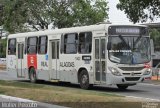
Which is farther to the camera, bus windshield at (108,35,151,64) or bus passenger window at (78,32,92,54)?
bus passenger window at (78,32,92,54)

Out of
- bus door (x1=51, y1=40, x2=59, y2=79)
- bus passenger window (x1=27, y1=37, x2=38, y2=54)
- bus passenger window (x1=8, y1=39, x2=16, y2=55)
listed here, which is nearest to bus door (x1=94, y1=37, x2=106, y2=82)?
bus door (x1=51, y1=40, x2=59, y2=79)

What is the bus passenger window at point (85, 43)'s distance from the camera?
22.1 m

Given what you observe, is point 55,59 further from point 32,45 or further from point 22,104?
point 22,104

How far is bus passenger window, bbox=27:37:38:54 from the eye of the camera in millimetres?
27289

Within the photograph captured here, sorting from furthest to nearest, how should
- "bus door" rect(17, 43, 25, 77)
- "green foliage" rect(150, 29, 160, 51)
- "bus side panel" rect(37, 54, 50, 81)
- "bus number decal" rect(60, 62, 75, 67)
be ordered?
"green foliage" rect(150, 29, 160, 51)
"bus door" rect(17, 43, 25, 77)
"bus side panel" rect(37, 54, 50, 81)
"bus number decal" rect(60, 62, 75, 67)

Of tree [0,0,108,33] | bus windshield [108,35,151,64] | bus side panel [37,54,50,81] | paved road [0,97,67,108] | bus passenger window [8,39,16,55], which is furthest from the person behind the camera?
tree [0,0,108,33]

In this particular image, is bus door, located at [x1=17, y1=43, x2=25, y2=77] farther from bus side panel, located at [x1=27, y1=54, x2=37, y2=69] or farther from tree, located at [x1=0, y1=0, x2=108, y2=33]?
tree, located at [x1=0, y1=0, x2=108, y2=33]

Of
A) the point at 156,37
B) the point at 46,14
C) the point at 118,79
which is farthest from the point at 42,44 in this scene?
the point at 156,37

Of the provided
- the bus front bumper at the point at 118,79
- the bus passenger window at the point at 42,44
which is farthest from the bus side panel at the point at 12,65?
the bus front bumper at the point at 118,79

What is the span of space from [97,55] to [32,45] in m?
7.04

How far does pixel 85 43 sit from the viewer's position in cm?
2244

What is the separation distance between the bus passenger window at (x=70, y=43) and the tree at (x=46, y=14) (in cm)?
2114

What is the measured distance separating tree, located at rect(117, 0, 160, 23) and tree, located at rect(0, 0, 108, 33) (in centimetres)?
1848

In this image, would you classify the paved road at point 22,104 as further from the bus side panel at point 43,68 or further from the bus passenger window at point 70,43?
the bus side panel at point 43,68
